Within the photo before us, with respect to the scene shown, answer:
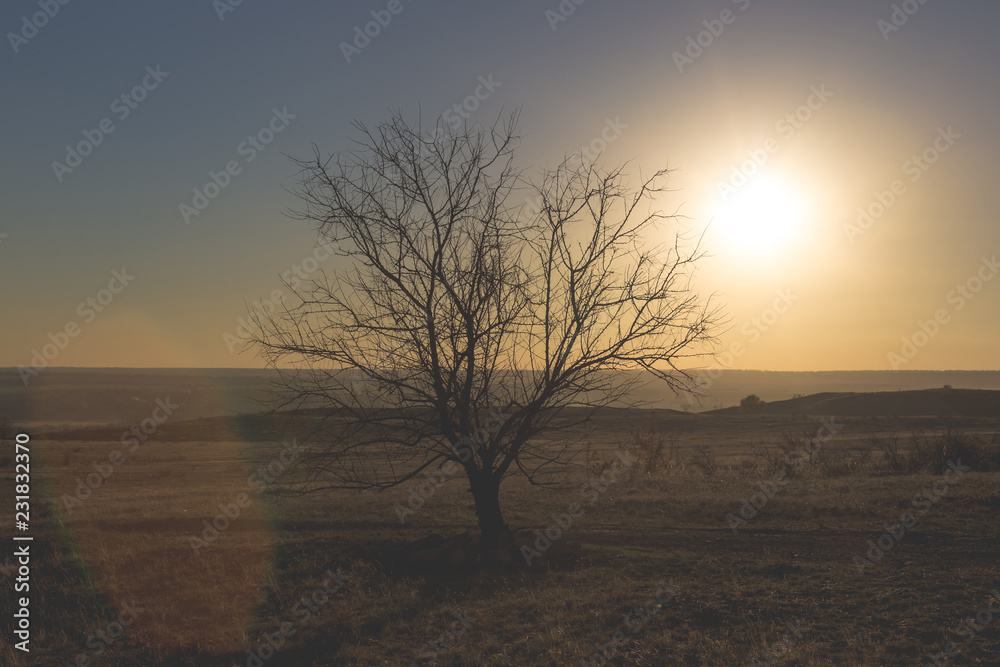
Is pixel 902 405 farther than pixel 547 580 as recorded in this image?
Yes

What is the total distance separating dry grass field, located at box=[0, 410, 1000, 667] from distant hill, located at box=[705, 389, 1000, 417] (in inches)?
1973

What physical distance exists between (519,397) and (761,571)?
3.89m

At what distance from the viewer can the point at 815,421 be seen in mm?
51031

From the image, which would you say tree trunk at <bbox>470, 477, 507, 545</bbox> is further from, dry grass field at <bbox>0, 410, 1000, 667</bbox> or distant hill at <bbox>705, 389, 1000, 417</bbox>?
distant hill at <bbox>705, 389, 1000, 417</bbox>

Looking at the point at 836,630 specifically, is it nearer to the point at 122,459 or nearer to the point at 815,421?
the point at 122,459

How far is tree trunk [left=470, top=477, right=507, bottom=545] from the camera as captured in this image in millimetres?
10125

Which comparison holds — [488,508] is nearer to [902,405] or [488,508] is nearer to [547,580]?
[547,580]

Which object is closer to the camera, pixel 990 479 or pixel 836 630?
pixel 836 630

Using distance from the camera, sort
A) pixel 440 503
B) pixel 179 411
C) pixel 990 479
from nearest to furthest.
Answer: pixel 990 479 → pixel 440 503 → pixel 179 411

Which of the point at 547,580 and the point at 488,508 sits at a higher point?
the point at 488,508

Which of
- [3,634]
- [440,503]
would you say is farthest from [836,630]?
[440,503]

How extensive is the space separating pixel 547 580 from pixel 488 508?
1385 millimetres

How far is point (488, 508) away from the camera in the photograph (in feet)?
33.5

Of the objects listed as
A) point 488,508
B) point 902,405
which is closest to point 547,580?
point 488,508
